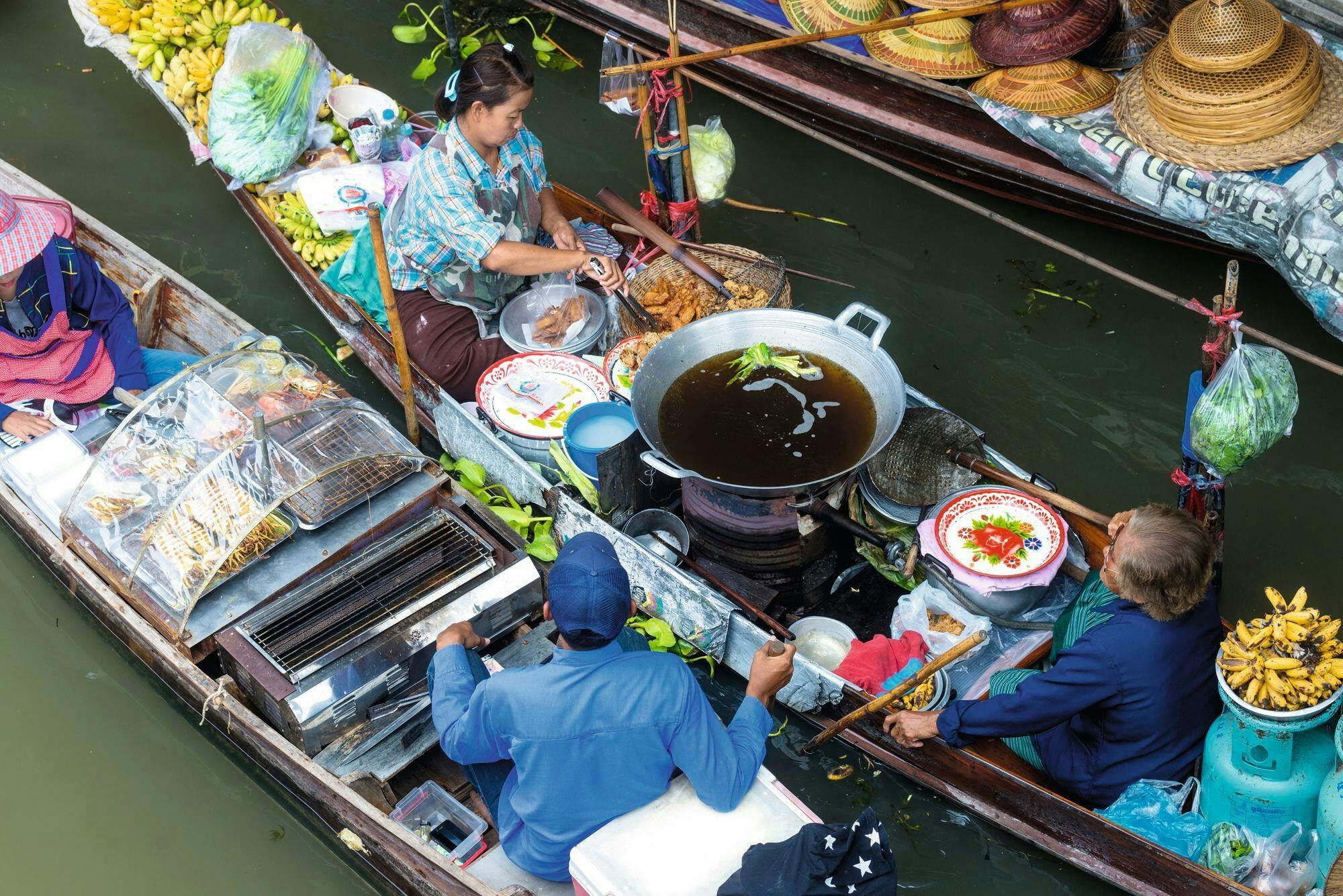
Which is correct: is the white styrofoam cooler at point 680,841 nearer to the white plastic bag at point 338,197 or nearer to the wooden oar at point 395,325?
the wooden oar at point 395,325

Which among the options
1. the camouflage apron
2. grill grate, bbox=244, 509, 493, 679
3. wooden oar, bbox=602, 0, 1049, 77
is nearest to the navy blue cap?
grill grate, bbox=244, 509, 493, 679

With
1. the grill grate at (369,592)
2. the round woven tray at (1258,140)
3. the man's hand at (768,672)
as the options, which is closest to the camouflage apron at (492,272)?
the grill grate at (369,592)

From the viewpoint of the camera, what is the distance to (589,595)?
273 cm

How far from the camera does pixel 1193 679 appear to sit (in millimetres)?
3391

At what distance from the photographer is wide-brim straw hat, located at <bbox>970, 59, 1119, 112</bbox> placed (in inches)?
228

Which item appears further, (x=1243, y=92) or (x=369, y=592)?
(x=1243, y=92)

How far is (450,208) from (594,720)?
253 cm

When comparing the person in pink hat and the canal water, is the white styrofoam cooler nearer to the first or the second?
the canal water

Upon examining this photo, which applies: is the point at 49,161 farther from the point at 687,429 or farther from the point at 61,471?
the point at 687,429

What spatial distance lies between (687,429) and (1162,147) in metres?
2.87

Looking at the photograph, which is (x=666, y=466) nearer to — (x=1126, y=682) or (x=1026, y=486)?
(x=1026, y=486)

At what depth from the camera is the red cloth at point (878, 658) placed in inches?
158

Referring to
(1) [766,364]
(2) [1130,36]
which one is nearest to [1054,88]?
(2) [1130,36]

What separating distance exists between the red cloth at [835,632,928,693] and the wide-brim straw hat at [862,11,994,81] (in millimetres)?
3299
